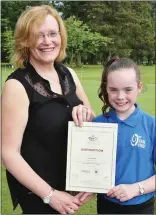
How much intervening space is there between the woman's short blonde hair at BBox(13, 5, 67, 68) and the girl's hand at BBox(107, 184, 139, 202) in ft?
2.72

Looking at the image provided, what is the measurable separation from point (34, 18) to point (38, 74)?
296mm

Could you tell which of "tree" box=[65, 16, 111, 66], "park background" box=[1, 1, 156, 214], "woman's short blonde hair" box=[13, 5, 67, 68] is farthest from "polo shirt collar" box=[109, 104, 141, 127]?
"tree" box=[65, 16, 111, 66]

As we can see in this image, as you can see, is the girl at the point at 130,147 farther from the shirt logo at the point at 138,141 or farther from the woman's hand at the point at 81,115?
the woman's hand at the point at 81,115

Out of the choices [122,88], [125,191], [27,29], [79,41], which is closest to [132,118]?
[122,88]

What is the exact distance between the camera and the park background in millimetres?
28781

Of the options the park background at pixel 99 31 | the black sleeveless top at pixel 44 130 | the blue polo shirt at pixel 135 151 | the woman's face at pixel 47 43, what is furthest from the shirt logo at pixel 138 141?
the park background at pixel 99 31

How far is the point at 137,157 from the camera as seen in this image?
6.48ft

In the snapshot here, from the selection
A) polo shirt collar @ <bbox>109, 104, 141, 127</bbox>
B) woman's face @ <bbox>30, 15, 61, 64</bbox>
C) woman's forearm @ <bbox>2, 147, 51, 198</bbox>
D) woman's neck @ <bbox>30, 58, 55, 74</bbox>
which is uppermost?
woman's face @ <bbox>30, 15, 61, 64</bbox>

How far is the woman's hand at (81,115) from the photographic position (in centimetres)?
195

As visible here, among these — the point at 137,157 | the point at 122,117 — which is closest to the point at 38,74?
the point at 122,117

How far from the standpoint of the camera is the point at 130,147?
198cm

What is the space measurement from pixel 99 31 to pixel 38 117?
36.7 meters

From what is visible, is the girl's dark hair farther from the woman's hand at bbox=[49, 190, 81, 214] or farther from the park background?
the park background

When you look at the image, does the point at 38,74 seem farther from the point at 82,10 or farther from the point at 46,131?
the point at 82,10
